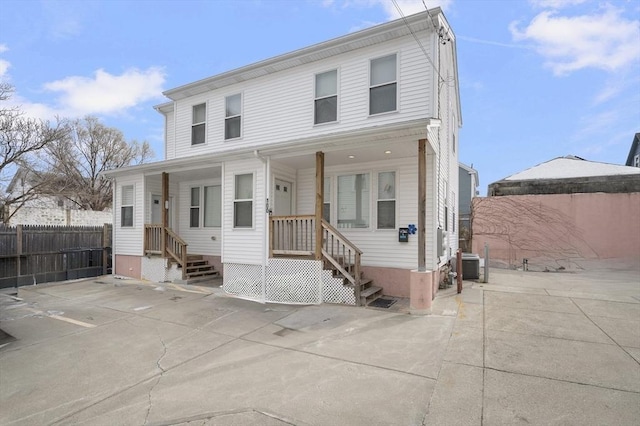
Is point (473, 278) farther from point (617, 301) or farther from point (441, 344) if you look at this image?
point (441, 344)

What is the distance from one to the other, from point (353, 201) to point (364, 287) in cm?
223

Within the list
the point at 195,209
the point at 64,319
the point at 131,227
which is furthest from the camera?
the point at 195,209

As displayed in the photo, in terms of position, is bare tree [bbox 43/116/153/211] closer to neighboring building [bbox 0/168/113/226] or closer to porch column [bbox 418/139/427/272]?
neighboring building [bbox 0/168/113/226]

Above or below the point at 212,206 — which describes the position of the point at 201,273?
below

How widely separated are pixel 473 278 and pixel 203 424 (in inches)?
360

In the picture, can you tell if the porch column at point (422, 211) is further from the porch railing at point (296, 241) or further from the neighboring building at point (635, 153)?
the neighboring building at point (635, 153)

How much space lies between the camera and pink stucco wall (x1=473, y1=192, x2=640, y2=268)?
1176 centimetres

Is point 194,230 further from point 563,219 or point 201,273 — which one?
point 563,219

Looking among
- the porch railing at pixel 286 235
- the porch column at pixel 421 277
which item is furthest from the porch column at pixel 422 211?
the porch railing at pixel 286 235

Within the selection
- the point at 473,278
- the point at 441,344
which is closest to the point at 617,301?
the point at 473,278

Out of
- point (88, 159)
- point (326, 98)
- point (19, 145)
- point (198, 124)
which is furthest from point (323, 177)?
point (88, 159)

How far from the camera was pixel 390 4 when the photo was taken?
642 centimetres

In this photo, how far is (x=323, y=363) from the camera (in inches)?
163

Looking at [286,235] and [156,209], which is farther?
[156,209]
